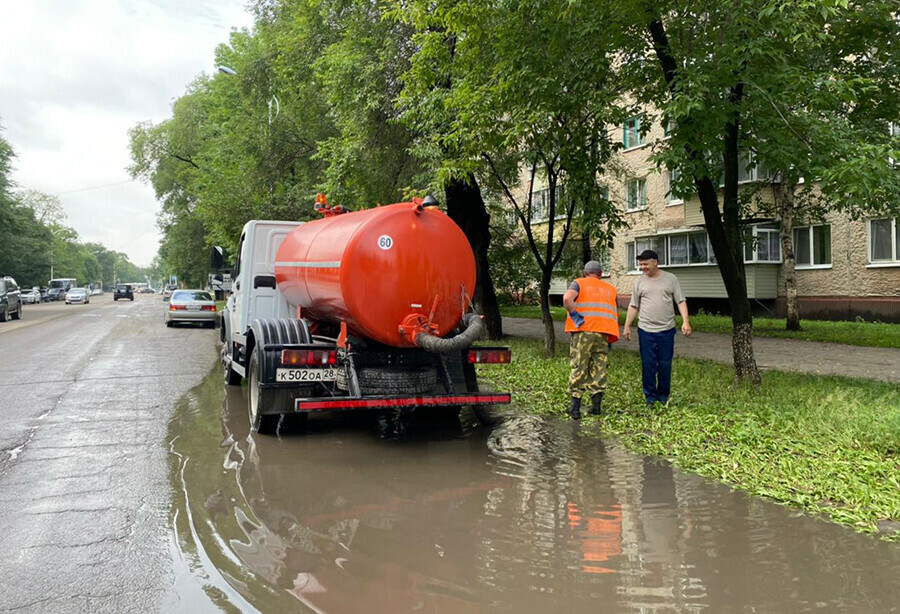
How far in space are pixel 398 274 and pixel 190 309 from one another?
69.3 feet

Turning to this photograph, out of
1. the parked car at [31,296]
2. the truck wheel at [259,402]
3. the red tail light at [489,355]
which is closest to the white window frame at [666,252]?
the red tail light at [489,355]

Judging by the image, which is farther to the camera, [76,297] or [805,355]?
[76,297]

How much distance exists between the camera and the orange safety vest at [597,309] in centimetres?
815

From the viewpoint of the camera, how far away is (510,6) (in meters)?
9.27

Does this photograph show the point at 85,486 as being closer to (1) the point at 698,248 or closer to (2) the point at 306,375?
(2) the point at 306,375

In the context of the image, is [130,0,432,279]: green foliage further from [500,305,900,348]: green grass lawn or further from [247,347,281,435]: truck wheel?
[500,305,900,348]: green grass lawn

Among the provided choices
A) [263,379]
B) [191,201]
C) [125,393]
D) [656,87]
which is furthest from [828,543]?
[191,201]

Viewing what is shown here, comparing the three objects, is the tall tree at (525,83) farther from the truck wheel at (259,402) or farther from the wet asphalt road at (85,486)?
the wet asphalt road at (85,486)

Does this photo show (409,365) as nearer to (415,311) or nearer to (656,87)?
(415,311)

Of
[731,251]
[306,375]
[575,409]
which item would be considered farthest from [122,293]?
[575,409]

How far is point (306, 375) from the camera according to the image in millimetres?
7172

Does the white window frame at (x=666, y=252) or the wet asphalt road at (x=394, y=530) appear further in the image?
the white window frame at (x=666, y=252)

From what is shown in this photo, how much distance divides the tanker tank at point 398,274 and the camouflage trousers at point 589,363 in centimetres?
178

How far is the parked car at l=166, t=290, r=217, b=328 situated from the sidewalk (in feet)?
43.9
